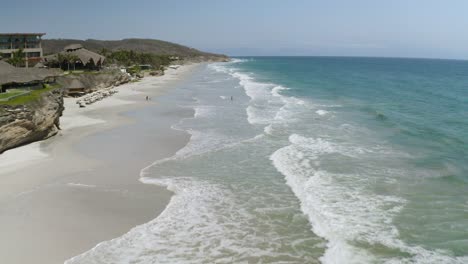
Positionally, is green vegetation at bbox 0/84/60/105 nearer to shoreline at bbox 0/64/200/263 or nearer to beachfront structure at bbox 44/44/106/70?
shoreline at bbox 0/64/200/263

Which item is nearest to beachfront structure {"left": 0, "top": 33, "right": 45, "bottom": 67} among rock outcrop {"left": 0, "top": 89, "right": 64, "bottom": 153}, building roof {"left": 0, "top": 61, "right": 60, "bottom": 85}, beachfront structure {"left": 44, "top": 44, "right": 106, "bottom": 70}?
beachfront structure {"left": 44, "top": 44, "right": 106, "bottom": 70}

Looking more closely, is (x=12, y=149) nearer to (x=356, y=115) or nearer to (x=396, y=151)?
(x=396, y=151)

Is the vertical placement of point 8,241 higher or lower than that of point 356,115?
lower

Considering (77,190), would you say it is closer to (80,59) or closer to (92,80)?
(92,80)

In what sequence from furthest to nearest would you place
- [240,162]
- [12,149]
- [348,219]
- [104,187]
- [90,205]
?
[12,149] < [240,162] < [104,187] < [90,205] < [348,219]

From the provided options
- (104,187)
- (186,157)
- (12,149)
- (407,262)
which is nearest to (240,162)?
(186,157)

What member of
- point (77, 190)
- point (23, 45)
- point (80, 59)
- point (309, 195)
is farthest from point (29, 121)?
point (23, 45)

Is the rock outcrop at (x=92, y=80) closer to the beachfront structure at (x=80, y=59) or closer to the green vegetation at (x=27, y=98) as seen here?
the beachfront structure at (x=80, y=59)
